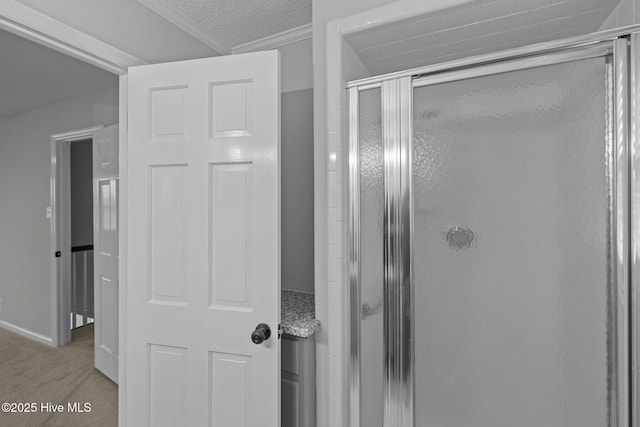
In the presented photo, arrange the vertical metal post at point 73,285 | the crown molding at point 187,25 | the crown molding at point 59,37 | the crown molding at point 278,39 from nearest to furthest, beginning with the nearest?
the crown molding at point 59,37 → the crown molding at point 187,25 → the crown molding at point 278,39 → the vertical metal post at point 73,285

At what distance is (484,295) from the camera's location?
113 centimetres

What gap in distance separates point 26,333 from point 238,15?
4.11 meters

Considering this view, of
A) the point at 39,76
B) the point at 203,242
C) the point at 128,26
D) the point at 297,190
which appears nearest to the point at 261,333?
the point at 203,242

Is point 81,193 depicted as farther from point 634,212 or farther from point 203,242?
point 634,212

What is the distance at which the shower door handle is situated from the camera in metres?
1.25

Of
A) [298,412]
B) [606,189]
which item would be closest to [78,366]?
[298,412]

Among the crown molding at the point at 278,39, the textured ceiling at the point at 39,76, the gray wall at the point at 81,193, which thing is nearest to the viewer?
the crown molding at the point at 278,39

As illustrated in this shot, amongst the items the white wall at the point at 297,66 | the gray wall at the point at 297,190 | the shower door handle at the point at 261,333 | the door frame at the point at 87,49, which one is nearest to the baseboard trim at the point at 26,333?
the door frame at the point at 87,49

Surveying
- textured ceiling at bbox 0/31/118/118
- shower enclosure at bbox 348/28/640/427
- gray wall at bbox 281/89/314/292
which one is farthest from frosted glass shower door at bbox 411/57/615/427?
textured ceiling at bbox 0/31/118/118

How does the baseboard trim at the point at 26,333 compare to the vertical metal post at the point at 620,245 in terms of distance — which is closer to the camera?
the vertical metal post at the point at 620,245

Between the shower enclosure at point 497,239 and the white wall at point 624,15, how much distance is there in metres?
0.16

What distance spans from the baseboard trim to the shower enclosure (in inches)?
144

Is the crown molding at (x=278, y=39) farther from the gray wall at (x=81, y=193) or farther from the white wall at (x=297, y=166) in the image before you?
the gray wall at (x=81, y=193)

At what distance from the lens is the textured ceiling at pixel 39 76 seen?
231cm
